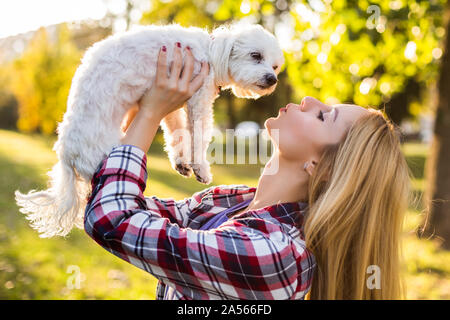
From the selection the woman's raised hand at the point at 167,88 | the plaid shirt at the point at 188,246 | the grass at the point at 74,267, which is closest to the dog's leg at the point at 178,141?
the woman's raised hand at the point at 167,88

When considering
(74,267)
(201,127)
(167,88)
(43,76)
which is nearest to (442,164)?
(74,267)

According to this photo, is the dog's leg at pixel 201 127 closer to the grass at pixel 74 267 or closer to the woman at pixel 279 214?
the woman at pixel 279 214

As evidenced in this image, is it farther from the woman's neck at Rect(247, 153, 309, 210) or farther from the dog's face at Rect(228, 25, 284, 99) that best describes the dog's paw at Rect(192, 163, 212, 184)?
the dog's face at Rect(228, 25, 284, 99)

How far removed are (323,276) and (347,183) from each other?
0.47m

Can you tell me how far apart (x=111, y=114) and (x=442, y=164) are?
21.1 feet

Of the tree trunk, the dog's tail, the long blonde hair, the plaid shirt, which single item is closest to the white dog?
the dog's tail

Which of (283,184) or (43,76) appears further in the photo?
(43,76)

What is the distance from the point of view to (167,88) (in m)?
1.87

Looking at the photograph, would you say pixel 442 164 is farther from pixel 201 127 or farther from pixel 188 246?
pixel 188 246

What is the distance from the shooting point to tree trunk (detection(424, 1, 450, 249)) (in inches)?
261

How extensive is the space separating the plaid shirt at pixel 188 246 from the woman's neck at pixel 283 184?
0.94 feet

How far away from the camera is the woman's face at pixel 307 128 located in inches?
75.9
